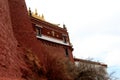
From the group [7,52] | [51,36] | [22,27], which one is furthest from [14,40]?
[51,36]

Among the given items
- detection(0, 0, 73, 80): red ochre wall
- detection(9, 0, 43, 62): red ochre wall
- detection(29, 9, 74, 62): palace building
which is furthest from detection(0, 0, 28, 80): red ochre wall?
detection(29, 9, 74, 62): palace building

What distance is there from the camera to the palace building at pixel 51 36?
3625 cm

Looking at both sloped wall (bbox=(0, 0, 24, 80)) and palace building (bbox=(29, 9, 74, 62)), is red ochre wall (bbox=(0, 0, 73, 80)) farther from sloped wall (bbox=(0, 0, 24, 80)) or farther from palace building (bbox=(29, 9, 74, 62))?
palace building (bbox=(29, 9, 74, 62))

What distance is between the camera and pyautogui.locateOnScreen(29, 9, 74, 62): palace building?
119ft

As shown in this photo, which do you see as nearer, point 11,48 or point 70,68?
point 11,48

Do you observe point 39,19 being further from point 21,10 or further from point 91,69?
point 21,10

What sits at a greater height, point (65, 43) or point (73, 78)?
point (65, 43)

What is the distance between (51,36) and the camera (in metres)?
38.3

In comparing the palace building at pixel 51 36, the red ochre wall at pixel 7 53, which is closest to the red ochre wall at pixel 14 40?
the red ochre wall at pixel 7 53

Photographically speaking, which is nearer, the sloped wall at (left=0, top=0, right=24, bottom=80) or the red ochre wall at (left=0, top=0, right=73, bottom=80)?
the sloped wall at (left=0, top=0, right=24, bottom=80)

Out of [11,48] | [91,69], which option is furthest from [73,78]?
[11,48]

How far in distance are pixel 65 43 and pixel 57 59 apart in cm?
1606

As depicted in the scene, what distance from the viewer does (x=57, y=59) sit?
82.5ft

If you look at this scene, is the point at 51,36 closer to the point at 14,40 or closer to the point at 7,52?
the point at 14,40
